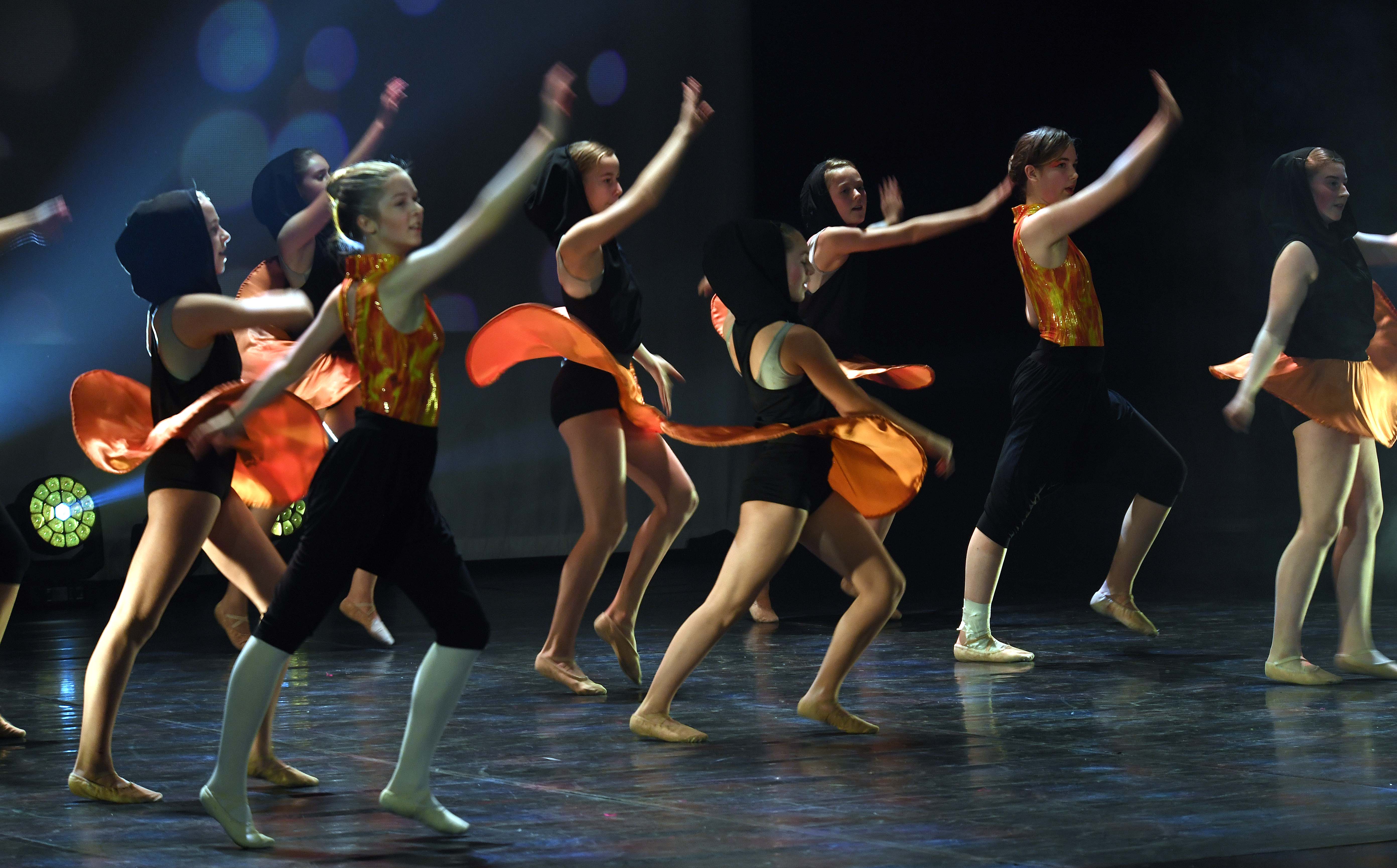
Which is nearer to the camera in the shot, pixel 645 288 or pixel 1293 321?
pixel 1293 321

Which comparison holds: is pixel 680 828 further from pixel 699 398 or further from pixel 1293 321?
pixel 699 398

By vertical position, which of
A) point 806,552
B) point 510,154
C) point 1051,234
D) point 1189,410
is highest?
point 510,154

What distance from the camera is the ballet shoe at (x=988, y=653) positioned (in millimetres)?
5977

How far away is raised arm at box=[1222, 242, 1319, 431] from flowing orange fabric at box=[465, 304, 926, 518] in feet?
3.50

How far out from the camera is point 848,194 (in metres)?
6.50

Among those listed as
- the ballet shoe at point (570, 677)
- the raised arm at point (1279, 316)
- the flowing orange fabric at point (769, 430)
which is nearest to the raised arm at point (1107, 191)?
the raised arm at point (1279, 316)

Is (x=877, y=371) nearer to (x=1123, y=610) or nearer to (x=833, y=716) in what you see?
(x=1123, y=610)

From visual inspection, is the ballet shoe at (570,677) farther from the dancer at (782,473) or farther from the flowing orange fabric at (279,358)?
the flowing orange fabric at (279,358)

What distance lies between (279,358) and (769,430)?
1.80 m

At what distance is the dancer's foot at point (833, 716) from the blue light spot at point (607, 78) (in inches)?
285

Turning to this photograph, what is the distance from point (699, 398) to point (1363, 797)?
8.38 m

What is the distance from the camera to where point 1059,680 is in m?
5.55

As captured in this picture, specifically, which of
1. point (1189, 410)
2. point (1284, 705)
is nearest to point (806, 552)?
point (1189, 410)

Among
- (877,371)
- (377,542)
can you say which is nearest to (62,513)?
(877,371)
